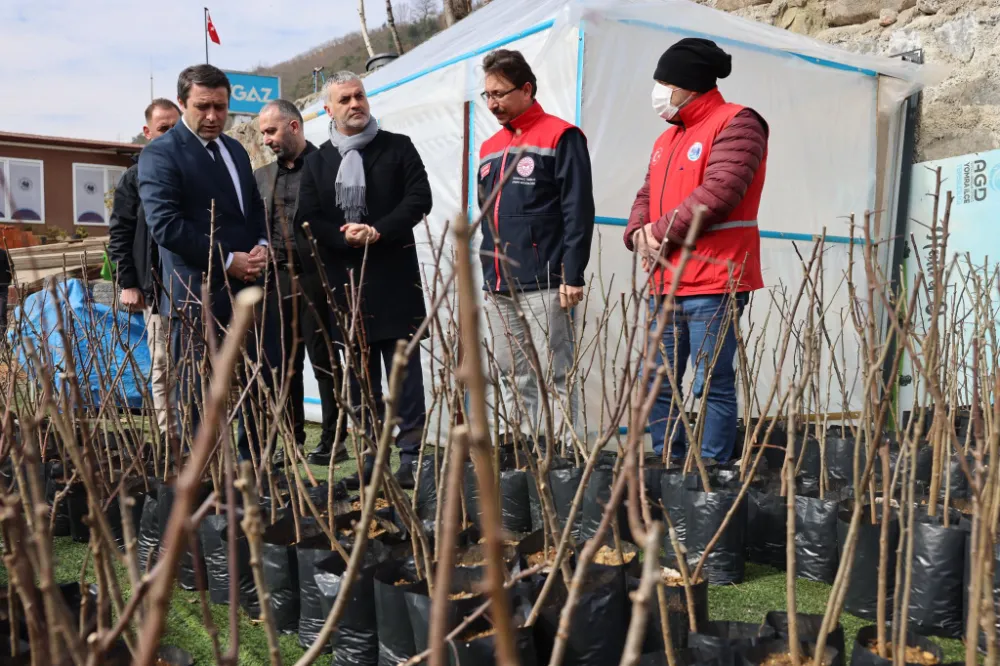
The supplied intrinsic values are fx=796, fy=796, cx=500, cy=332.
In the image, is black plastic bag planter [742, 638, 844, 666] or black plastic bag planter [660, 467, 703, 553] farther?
black plastic bag planter [660, 467, 703, 553]

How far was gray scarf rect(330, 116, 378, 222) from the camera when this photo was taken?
3082mm

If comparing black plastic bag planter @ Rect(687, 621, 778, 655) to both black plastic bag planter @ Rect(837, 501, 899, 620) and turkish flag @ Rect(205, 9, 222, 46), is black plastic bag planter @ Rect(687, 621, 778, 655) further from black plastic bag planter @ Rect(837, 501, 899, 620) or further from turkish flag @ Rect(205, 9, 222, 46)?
turkish flag @ Rect(205, 9, 222, 46)

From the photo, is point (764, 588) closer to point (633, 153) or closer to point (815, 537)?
point (815, 537)

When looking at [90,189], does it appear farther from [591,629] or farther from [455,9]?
[591,629]

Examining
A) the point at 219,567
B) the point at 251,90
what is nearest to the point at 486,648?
the point at 219,567

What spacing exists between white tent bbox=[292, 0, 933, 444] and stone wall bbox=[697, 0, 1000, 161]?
0.67ft

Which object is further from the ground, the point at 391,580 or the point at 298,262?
the point at 298,262

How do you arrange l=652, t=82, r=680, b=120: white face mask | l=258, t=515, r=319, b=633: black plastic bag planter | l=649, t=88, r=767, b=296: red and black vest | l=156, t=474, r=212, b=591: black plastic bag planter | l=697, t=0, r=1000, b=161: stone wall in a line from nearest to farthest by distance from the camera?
1. l=258, t=515, r=319, b=633: black plastic bag planter
2. l=156, t=474, r=212, b=591: black plastic bag planter
3. l=649, t=88, r=767, b=296: red and black vest
4. l=652, t=82, r=680, b=120: white face mask
5. l=697, t=0, r=1000, b=161: stone wall

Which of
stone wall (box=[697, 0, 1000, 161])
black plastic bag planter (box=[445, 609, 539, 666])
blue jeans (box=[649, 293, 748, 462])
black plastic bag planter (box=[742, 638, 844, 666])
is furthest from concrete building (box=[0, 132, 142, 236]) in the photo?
black plastic bag planter (box=[742, 638, 844, 666])

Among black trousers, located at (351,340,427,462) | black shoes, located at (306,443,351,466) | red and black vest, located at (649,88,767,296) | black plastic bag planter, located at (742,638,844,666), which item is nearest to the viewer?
black plastic bag planter, located at (742,638,844,666)

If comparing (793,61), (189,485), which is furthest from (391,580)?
(793,61)

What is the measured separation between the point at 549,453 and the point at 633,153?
2700 mm

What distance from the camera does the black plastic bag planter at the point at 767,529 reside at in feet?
7.32

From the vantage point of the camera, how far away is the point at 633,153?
12.7 feet
